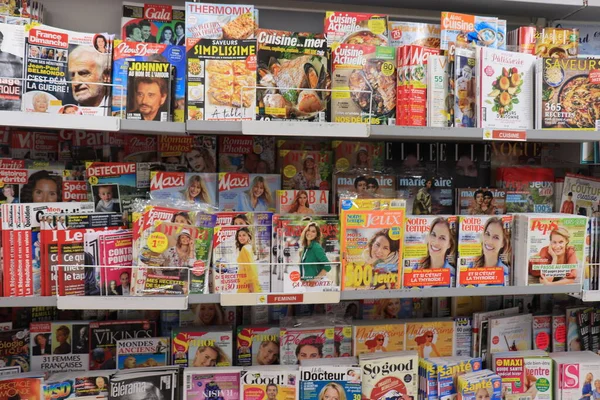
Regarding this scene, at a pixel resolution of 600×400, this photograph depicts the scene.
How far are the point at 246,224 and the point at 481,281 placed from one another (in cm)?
89

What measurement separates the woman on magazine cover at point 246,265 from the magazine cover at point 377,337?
506mm

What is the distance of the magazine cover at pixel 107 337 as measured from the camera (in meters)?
2.04

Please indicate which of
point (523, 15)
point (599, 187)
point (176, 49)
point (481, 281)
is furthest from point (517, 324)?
point (176, 49)

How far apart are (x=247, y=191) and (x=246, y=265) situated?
325mm

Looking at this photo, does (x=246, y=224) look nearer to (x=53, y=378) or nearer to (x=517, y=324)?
(x=53, y=378)

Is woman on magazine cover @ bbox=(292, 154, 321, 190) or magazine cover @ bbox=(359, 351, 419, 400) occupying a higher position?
woman on magazine cover @ bbox=(292, 154, 321, 190)

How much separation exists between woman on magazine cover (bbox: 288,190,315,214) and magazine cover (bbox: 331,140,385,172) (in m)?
0.27

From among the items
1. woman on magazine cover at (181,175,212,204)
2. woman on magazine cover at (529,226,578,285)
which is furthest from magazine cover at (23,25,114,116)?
woman on magazine cover at (529,226,578,285)

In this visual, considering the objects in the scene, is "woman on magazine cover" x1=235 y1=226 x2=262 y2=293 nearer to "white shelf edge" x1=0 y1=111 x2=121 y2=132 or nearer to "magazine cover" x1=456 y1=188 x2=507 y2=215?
"white shelf edge" x1=0 y1=111 x2=121 y2=132

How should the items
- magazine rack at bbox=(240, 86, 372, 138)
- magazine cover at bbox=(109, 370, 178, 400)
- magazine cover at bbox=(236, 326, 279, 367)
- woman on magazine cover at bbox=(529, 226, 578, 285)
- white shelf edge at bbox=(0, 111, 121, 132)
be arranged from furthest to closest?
magazine cover at bbox=(236, 326, 279, 367)
woman on magazine cover at bbox=(529, 226, 578, 285)
magazine cover at bbox=(109, 370, 178, 400)
magazine rack at bbox=(240, 86, 372, 138)
white shelf edge at bbox=(0, 111, 121, 132)

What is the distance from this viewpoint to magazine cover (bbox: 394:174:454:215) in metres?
2.14

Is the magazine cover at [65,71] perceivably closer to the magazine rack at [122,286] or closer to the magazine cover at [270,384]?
the magazine rack at [122,286]

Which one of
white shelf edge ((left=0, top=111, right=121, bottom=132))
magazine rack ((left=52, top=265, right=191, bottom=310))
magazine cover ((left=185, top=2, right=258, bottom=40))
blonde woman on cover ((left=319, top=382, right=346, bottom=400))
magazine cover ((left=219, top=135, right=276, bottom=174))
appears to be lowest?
blonde woman on cover ((left=319, top=382, right=346, bottom=400))

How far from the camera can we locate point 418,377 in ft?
6.85
